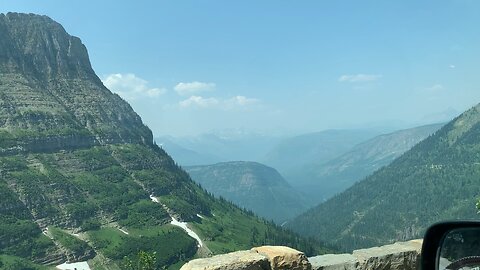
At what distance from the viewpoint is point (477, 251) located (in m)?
4.05

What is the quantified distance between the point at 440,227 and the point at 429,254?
0.89 feet

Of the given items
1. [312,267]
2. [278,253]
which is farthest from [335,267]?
[278,253]

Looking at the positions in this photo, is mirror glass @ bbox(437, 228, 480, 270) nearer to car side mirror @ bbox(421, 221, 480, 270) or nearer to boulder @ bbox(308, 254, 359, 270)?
car side mirror @ bbox(421, 221, 480, 270)

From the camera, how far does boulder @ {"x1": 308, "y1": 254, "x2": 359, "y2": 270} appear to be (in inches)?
389

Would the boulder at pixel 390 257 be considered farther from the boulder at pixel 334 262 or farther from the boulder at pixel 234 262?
the boulder at pixel 234 262

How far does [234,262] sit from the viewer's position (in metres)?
8.41

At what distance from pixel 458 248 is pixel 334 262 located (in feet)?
20.6

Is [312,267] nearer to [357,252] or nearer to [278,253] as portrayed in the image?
[278,253]

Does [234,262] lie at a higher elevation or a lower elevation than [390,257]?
higher

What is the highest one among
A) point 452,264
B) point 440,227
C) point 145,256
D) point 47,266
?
point 440,227

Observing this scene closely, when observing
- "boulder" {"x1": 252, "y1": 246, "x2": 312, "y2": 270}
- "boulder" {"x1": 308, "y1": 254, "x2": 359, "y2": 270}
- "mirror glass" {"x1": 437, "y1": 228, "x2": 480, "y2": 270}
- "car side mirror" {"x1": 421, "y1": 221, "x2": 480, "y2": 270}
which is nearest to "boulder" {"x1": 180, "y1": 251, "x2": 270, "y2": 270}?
"boulder" {"x1": 252, "y1": 246, "x2": 312, "y2": 270}

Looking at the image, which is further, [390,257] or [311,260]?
[390,257]

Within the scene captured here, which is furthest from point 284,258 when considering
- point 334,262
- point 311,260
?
point 334,262

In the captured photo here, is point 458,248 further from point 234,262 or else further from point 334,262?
point 334,262
